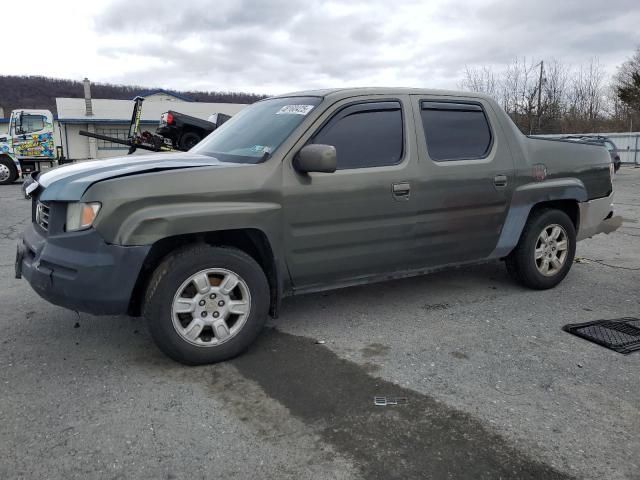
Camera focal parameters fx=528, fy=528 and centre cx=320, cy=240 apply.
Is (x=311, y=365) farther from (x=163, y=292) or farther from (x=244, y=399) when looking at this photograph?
(x=163, y=292)

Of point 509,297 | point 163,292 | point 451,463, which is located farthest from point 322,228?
point 509,297

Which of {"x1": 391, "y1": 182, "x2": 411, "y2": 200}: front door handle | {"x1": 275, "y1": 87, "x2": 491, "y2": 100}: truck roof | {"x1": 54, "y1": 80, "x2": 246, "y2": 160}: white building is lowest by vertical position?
{"x1": 391, "y1": 182, "x2": 411, "y2": 200}: front door handle

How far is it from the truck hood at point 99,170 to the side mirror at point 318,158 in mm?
464

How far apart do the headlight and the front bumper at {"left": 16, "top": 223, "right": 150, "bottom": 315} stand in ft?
0.15

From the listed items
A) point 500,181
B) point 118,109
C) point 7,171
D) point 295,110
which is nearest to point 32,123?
point 7,171

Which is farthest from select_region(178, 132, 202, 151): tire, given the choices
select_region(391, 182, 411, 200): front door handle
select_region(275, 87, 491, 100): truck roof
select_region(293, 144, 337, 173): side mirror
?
select_region(293, 144, 337, 173): side mirror

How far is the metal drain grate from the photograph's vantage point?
3.71 metres

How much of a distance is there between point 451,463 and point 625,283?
3.95 m

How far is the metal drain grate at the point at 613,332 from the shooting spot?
371 cm

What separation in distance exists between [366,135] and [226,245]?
4.39 ft

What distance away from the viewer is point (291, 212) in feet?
11.7

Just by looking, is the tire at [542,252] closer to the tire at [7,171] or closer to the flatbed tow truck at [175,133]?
the flatbed tow truck at [175,133]

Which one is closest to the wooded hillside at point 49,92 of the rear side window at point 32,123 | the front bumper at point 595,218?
the rear side window at point 32,123

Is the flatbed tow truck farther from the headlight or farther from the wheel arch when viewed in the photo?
the headlight
